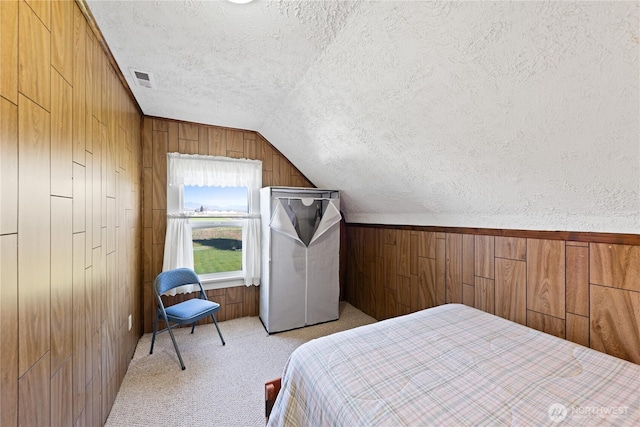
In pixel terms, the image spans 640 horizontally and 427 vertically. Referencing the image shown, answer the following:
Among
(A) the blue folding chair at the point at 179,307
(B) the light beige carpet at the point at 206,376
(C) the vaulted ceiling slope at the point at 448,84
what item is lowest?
(B) the light beige carpet at the point at 206,376

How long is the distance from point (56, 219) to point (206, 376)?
164cm

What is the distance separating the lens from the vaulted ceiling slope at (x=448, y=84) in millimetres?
987

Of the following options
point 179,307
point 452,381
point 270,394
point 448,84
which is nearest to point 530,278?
point 452,381

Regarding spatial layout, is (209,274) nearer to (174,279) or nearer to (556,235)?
(174,279)

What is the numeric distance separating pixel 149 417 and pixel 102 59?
2.22m

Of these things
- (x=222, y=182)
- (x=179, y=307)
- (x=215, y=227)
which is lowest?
(x=179, y=307)

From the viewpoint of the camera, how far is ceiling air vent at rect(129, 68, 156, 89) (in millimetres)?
1889

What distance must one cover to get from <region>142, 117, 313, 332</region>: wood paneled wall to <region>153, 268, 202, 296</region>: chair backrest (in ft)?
1.08

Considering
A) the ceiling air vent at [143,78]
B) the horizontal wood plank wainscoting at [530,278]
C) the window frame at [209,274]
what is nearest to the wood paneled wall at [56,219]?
the ceiling air vent at [143,78]

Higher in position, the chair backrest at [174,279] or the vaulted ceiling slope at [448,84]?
the vaulted ceiling slope at [448,84]

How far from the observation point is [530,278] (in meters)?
1.79

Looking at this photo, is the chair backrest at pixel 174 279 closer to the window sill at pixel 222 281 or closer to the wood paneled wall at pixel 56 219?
the window sill at pixel 222 281

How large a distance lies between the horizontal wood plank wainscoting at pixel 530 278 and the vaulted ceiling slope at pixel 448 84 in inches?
4.9

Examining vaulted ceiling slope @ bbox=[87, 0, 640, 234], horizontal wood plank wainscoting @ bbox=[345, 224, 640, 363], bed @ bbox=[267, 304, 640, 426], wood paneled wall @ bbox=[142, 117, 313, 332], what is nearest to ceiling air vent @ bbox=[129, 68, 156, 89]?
vaulted ceiling slope @ bbox=[87, 0, 640, 234]
